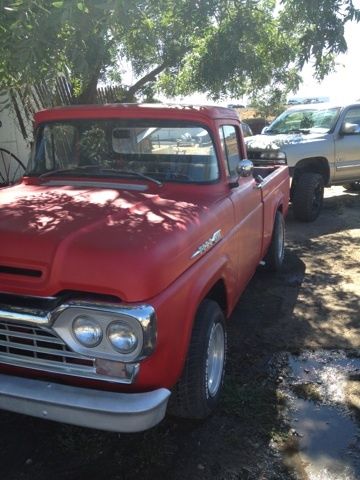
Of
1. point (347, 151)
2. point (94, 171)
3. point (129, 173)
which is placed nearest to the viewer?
point (129, 173)

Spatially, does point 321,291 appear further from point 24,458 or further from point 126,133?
point 24,458

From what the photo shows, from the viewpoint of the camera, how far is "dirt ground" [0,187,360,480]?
2686 millimetres

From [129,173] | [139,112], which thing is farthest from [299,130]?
[129,173]

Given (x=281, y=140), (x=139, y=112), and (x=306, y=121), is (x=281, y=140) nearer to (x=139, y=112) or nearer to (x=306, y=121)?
(x=306, y=121)

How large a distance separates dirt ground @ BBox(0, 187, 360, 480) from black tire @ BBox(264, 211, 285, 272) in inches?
27.4

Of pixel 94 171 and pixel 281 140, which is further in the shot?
pixel 281 140

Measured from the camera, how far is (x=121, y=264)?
230cm

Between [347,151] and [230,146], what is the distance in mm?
5365

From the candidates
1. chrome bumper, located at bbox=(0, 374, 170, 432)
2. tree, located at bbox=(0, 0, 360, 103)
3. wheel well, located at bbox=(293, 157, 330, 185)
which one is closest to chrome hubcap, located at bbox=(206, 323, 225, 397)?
chrome bumper, located at bbox=(0, 374, 170, 432)

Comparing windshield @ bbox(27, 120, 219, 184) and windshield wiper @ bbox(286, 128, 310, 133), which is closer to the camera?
windshield @ bbox(27, 120, 219, 184)

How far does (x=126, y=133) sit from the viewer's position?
3.72m

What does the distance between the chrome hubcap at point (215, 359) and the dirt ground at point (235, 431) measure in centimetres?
17

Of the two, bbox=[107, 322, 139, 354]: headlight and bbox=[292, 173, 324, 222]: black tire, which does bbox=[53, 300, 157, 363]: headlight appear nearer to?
bbox=[107, 322, 139, 354]: headlight

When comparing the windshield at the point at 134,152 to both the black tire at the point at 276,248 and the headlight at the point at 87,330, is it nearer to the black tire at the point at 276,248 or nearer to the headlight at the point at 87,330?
the headlight at the point at 87,330
